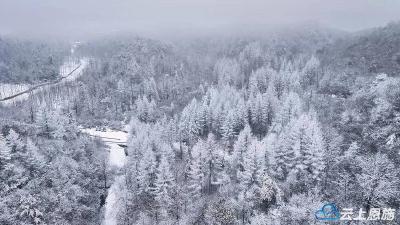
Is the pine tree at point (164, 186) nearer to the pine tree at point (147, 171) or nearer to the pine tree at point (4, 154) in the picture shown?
the pine tree at point (147, 171)

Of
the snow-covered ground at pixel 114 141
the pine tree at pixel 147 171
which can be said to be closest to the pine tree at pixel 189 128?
the snow-covered ground at pixel 114 141

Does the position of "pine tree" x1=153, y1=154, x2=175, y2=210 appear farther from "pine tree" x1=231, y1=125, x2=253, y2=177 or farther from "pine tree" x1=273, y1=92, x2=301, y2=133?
"pine tree" x1=273, y1=92, x2=301, y2=133

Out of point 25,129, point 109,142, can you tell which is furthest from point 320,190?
point 25,129

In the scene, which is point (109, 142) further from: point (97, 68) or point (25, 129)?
point (97, 68)

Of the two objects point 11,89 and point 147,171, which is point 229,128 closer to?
point 147,171

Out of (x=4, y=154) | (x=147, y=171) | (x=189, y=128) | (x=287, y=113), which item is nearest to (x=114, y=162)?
(x=147, y=171)

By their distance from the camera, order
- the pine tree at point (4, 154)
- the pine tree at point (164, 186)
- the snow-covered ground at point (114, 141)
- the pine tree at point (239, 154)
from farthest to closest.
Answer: the snow-covered ground at point (114, 141) < the pine tree at point (239, 154) < the pine tree at point (164, 186) < the pine tree at point (4, 154)

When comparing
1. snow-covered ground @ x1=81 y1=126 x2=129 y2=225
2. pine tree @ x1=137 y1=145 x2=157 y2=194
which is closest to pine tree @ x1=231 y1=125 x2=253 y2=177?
pine tree @ x1=137 y1=145 x2=157 y2=194

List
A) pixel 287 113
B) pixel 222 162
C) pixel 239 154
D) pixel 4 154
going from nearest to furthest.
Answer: pixel 4 154 < pixel 239 154 < pixel 222 162 < pixel 287 113
